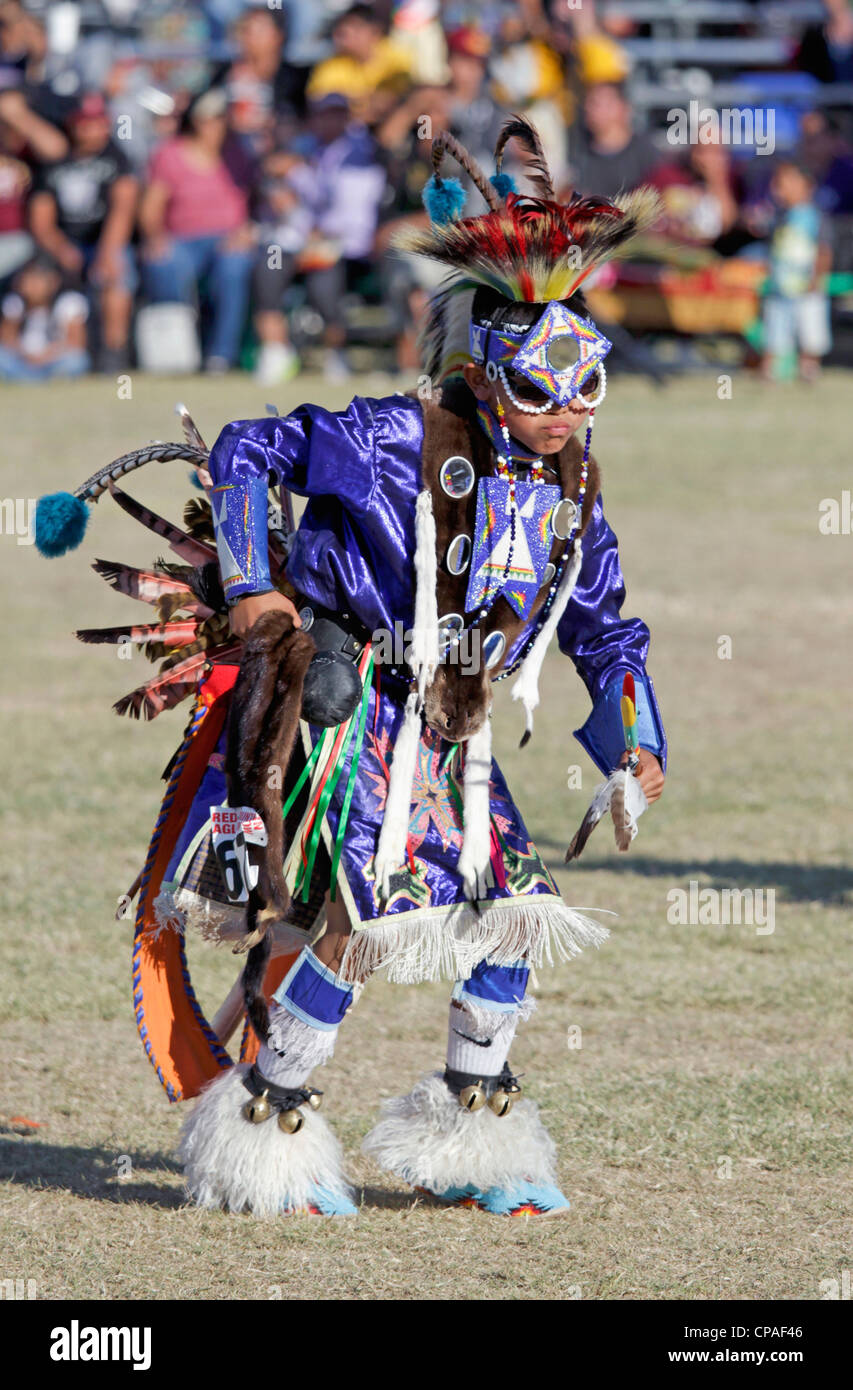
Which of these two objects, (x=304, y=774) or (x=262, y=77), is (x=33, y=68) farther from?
(x=304, y=774)

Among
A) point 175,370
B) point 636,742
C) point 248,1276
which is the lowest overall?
point 248,1276

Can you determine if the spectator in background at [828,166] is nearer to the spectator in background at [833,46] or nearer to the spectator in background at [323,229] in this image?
the spectator in background at [833,46]

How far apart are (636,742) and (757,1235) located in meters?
0.93

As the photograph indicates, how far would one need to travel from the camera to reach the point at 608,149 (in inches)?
618

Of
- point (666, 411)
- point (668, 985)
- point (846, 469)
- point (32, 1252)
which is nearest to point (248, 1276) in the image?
point (32, 1252)

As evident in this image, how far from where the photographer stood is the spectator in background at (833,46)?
59.0ft

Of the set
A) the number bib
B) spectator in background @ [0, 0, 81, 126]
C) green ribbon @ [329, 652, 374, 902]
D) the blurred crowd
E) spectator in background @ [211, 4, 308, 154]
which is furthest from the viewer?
spectator in background @ [211, 4, 308, 154]

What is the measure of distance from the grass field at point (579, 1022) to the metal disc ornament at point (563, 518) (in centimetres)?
128

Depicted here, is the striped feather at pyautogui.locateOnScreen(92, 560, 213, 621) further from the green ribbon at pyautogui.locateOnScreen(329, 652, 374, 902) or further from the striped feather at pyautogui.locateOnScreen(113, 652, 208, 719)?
the green ribbon at pyautogui.locateOnScreen(329, 652, 374, 902)

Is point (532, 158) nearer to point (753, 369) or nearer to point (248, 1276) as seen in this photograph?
point (248, 1276)

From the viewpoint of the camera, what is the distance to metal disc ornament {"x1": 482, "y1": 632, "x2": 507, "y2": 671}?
3.48 m

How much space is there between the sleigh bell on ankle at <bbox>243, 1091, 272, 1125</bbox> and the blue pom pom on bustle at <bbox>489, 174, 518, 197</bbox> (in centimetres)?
169

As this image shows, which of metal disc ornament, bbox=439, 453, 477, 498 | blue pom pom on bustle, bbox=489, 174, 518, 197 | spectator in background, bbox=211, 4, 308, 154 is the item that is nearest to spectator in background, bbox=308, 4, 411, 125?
spectator in background, bbox=211, 4, 308, 154

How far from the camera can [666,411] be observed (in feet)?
48.1
